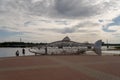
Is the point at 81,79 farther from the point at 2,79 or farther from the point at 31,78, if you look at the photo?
the point at 2,79

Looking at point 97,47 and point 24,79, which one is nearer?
point 24,79

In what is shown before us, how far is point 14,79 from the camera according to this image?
39.1 feet

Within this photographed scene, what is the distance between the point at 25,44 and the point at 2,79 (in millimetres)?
170482

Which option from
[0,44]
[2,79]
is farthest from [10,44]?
[2,79]

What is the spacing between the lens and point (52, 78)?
485 inches

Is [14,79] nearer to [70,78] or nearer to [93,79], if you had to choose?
[70,78]

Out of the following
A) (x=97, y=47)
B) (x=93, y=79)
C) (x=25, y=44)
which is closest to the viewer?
(x=93, y=79)

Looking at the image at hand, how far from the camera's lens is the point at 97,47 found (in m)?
41.2

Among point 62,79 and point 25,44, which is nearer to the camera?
point 62,79

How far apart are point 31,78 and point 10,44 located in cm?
18139

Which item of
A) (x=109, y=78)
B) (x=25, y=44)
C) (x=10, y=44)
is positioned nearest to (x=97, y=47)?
(x=109, y=78)

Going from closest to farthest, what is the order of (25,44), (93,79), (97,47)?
(93,79) < (97,47) < (25,44)

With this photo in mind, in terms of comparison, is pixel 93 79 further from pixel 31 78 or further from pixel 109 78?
pixel 31 78

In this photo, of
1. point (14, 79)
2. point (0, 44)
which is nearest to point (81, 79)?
point (14, 79)
